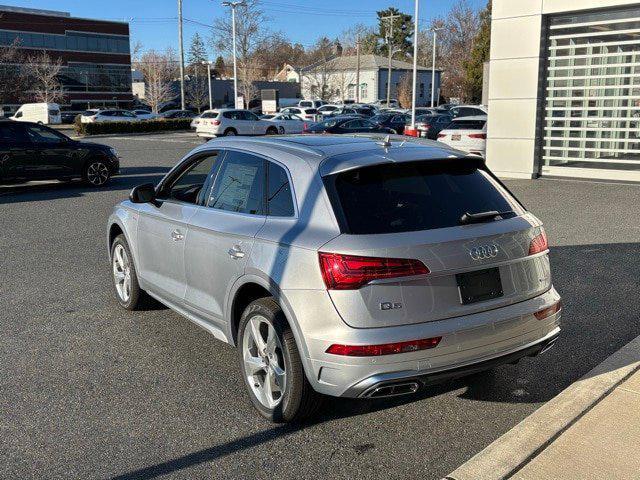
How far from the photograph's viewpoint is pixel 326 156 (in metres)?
4.05

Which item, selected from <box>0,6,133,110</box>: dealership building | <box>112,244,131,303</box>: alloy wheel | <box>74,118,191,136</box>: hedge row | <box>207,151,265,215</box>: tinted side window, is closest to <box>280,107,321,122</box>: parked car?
<box>74,118,191,136</box>: hedge row

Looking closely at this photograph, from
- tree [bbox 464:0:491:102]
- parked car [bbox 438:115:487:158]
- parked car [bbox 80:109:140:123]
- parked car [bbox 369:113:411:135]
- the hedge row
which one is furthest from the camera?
tree [bbox 464:0:491:102]

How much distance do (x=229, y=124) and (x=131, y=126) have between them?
12.7 metres

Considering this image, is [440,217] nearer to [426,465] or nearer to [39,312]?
[426,465]

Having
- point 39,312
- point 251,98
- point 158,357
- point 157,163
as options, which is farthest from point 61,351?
point 251,98

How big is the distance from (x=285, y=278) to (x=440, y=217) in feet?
3.18

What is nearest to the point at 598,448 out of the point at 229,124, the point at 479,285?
the point at 479,285

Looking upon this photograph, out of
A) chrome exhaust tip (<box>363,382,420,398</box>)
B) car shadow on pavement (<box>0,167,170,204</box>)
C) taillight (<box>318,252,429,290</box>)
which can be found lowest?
car shadow on pavement (<box>0,167,170,204</box>)

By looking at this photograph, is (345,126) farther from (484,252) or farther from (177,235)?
(484,252)

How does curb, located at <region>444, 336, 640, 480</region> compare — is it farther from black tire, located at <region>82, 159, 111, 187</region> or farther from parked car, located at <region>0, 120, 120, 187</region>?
black tire, located at <region>82, 159, 111, 187</region>

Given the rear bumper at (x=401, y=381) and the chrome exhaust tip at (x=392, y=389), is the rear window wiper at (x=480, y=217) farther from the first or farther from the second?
the chrome exhaust tip at (x=392, y=389)

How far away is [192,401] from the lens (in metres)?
4.35

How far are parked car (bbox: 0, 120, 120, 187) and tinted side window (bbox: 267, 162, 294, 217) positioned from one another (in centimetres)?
1256

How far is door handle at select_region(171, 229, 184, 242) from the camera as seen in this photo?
16.2 feet
